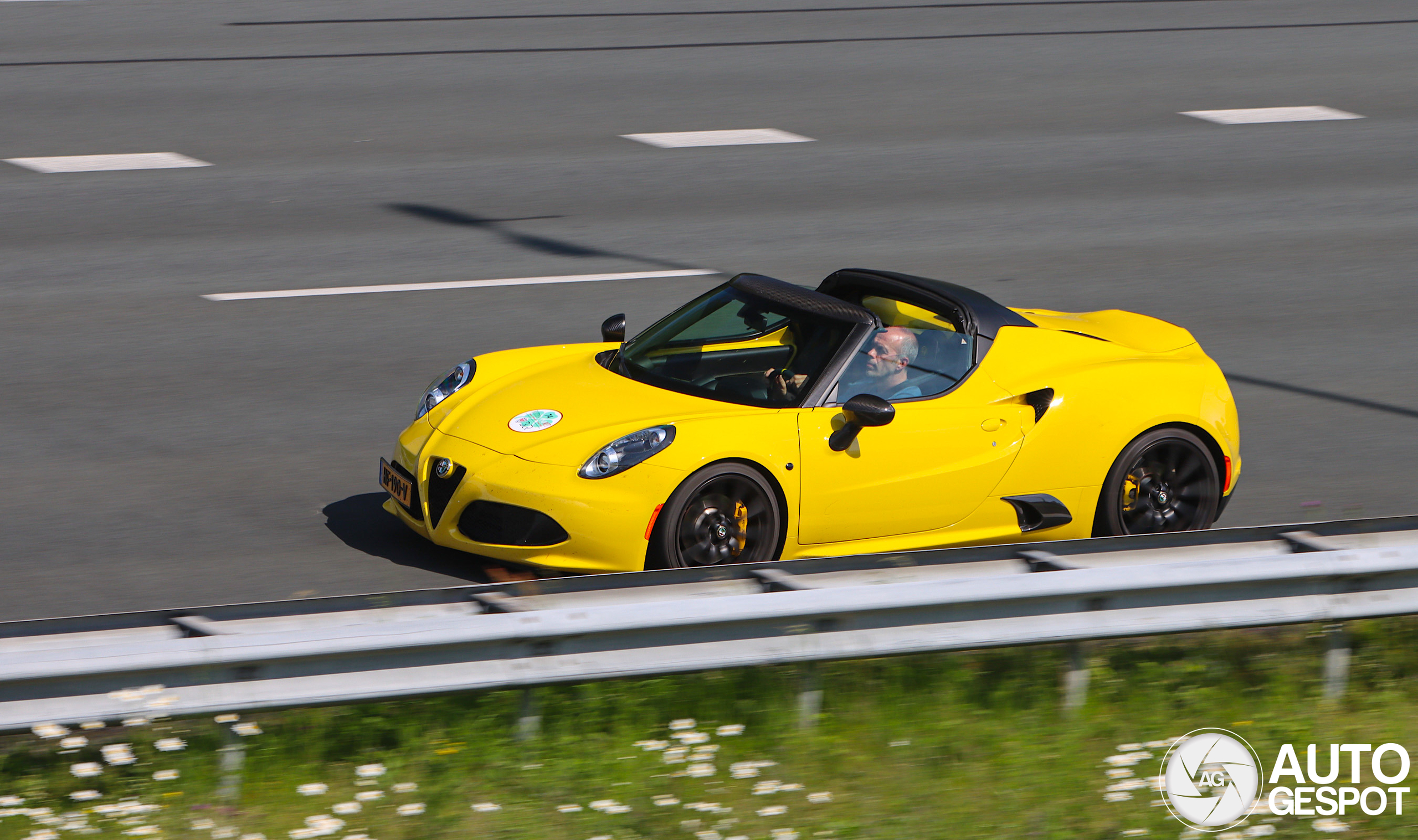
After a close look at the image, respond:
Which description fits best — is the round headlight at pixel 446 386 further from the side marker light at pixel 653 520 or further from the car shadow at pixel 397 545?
the side marker light at pixel 653 520

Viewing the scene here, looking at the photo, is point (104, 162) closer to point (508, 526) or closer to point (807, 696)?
point (508, 526)

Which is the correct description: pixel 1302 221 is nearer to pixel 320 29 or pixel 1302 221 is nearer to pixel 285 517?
pixel 285 517

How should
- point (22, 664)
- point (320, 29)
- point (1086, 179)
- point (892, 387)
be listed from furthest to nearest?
point (320, 29)
point (1086, 179)
point (892, 387)
point (22, 664)

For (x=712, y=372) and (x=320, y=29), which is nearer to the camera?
(x=712, y=372)

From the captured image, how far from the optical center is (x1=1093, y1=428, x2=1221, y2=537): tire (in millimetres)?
7375

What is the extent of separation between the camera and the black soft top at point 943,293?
747 centimetres

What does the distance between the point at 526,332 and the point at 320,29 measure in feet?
31.4

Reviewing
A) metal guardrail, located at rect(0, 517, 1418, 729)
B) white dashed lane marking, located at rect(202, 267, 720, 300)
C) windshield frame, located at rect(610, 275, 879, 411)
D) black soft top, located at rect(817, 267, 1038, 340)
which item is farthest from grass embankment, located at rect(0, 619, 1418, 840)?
white dashed lane marking, located at rect(202, 267, 720, 300)

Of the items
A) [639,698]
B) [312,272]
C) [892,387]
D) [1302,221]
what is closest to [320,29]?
[312,272]

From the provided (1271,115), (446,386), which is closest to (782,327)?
(446,386)

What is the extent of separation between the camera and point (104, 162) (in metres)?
14.0

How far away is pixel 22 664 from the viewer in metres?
4.59

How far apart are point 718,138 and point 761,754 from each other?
10903mm

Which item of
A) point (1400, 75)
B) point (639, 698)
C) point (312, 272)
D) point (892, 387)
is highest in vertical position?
point (1400, 75)
